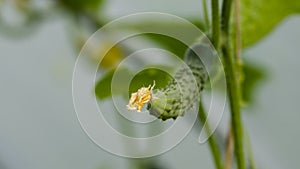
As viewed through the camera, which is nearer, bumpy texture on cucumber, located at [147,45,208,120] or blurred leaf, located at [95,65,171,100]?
bumpy texture on cucumber, located at [147,45,208,120]

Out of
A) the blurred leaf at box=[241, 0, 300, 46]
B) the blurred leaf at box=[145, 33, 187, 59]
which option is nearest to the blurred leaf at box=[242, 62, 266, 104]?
the blurred leaf at box=[145, 33, 187, 59]

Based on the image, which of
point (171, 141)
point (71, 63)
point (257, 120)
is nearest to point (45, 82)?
point (71, 63)

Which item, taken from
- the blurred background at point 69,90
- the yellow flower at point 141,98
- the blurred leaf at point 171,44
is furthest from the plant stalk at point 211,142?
the blurred background at point 69,90

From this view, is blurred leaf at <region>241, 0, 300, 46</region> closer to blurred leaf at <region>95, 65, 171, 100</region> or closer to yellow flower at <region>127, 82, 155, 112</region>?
blurred leaf at <region>95, 65, 171, 100</region>

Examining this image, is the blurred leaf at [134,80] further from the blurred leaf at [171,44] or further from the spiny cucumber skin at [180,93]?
the blurred leaf at [171,44]

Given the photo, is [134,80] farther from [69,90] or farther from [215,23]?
[69,90]

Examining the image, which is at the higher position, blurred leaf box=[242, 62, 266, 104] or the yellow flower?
blurred leaf box=[242, 62, 266, 104]

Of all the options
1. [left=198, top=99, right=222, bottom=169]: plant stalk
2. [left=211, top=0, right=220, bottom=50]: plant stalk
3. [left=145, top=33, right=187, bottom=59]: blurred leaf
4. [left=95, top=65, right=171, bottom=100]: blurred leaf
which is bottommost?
[left=198, top=99, right=222, bottom=169]: plant stalk
